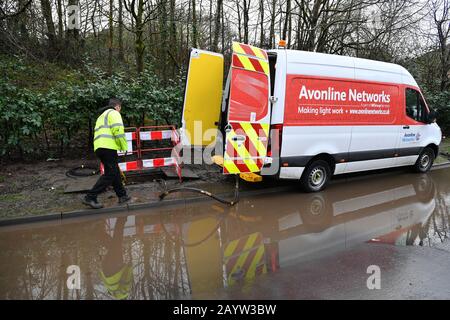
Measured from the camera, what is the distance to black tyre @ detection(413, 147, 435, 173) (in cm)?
920

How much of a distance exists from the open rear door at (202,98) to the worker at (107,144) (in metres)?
1.64

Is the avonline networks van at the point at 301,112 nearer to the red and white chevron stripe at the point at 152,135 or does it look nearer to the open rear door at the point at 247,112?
the open rear door at the point at 247,112

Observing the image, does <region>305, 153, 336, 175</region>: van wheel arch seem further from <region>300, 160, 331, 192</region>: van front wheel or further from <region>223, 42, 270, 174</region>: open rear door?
<region>223, 42, 270, 174</region>: open rear door

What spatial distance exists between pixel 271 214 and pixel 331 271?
2065 mm

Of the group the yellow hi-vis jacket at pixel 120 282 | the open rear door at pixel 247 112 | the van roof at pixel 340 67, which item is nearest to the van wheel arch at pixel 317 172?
the open rear door at pixel 247 112

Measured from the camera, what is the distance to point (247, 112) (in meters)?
6.20

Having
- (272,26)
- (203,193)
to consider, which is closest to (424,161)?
(203,193)

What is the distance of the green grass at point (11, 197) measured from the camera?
6.05m

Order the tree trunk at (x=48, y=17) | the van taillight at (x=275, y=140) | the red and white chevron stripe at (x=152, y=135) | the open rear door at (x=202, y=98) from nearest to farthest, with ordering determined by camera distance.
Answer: the van taillight at (x=275, y=140)
the open rear door at (x=202, y=98)
the red and white chevron stripe at (x=152, y=135)
the tree trunk at (x=48, y=17)

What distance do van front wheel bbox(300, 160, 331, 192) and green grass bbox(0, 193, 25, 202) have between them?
5038 mm

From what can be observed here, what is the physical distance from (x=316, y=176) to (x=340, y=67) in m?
2.16

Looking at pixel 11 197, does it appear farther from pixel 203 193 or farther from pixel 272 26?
pixel 272 26

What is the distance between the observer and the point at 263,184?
768cm
